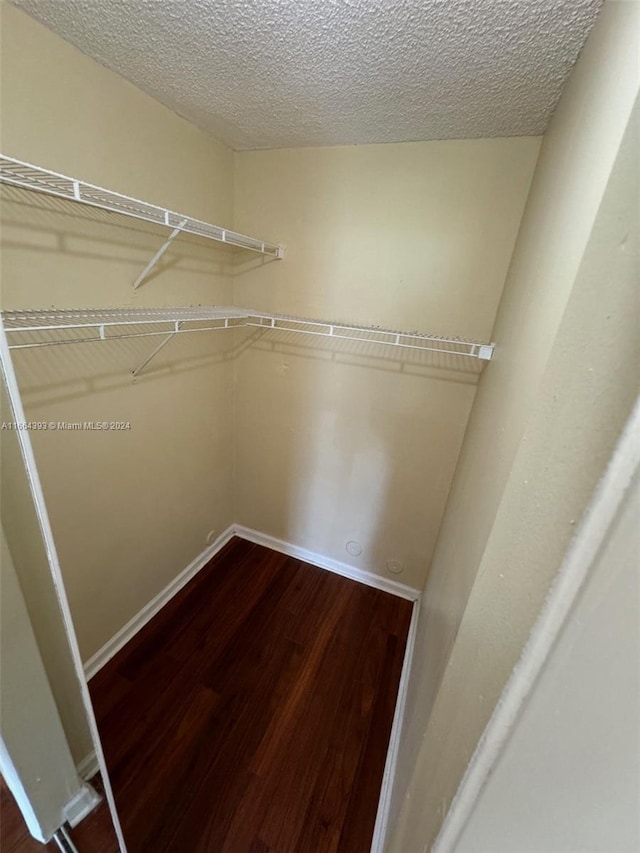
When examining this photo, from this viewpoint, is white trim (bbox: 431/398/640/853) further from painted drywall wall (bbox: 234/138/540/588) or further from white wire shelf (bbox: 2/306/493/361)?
painted drywall wall (bbox: 234/138/540/588)

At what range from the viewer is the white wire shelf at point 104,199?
81 cm

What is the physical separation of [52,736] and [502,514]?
1361mm

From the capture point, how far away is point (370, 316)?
5.35 ft

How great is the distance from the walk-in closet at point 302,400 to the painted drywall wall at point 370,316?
0.01 meters

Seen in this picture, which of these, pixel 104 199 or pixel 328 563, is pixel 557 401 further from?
pixel 328 563

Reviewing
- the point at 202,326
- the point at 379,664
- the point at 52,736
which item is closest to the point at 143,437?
the point at 202,326

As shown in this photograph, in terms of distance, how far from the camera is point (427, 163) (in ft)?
4.53

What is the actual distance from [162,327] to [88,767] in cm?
163

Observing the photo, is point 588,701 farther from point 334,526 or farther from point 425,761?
point 334,526

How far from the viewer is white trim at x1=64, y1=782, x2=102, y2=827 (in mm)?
1057

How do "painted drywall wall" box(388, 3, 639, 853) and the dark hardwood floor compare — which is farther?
the dark hardwood floor

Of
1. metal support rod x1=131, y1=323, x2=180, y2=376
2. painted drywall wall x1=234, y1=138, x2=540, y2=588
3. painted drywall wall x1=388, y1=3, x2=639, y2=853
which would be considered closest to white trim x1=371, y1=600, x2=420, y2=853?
painted drywall wall x1=234, y1=138, x2=540, y2=588

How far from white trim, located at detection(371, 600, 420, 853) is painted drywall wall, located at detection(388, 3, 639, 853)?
0.51 meters

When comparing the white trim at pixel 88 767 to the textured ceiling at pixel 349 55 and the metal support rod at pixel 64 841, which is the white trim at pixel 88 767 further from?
the textured ceiling at pixel 349 55
